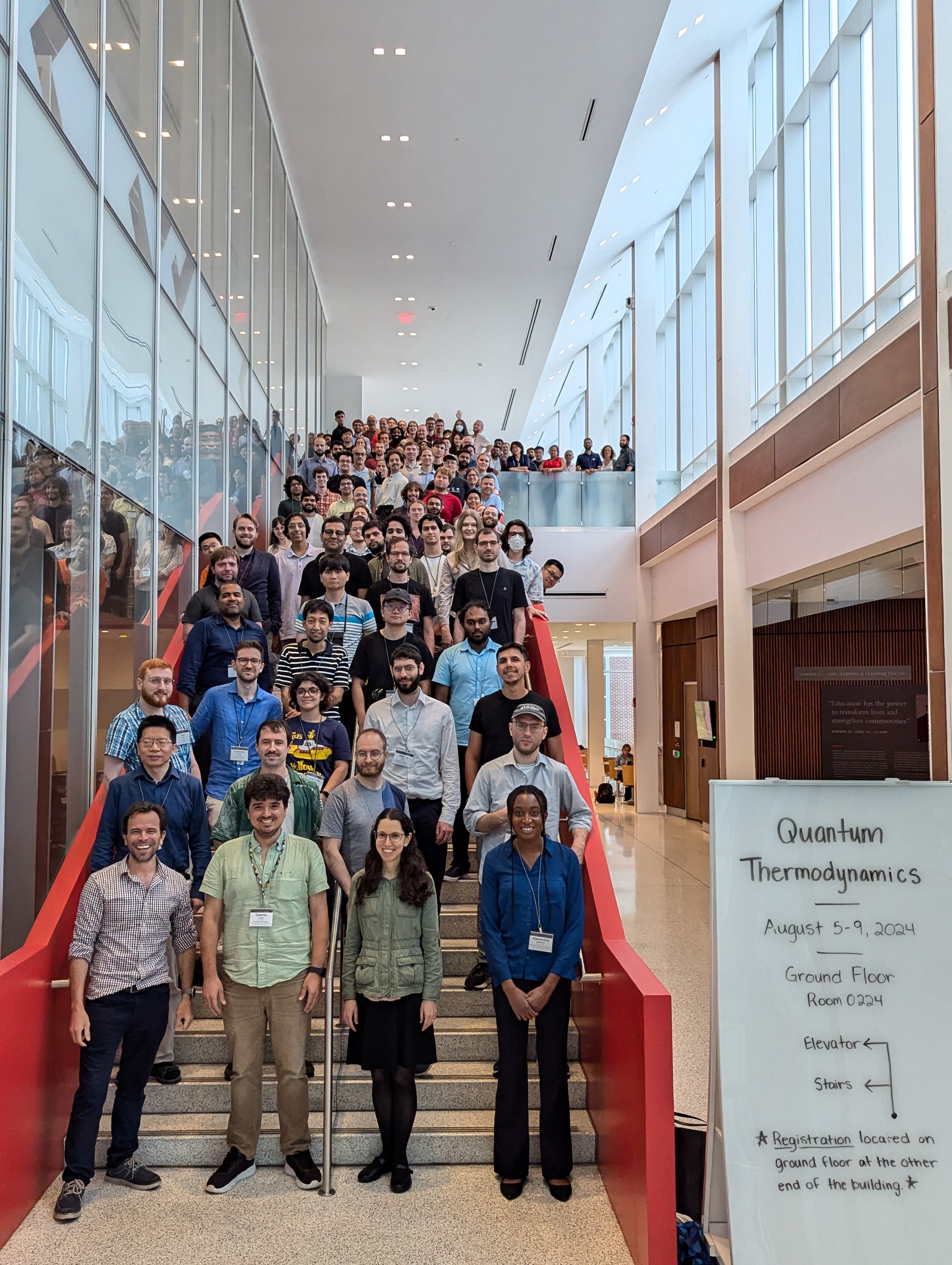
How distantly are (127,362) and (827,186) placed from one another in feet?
27.4

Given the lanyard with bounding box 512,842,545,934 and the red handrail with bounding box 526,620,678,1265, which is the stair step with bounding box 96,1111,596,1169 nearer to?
the red handrail with bounding box 526,620,678,1265

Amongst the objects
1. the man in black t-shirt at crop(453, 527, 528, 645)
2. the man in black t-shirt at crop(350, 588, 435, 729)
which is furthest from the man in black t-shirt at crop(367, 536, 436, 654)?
the man in black t-shirt at crop(350, 588, 435, 729)

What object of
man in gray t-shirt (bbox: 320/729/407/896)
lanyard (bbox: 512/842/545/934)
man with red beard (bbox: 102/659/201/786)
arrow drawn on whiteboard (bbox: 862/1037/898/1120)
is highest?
man with red beard (bbox: 102/659/201/786)

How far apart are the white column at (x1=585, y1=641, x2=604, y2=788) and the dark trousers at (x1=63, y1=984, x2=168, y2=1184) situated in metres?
20.3

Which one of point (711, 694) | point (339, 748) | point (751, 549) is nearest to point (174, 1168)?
point (339, 748)

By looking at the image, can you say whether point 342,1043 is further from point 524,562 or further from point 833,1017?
point 524,562

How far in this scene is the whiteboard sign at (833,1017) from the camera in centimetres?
311

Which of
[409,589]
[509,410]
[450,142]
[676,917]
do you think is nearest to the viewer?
[409,589]

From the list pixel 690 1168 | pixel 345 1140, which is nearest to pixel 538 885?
pixel 690 1168

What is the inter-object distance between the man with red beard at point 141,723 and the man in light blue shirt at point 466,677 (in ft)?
5.81

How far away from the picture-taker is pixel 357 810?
4957mm

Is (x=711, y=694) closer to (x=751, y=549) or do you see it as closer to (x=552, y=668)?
(x=751, y=549)

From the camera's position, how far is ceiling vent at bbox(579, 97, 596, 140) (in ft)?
43.5

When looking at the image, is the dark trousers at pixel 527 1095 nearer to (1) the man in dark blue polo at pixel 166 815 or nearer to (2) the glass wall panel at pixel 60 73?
(1) the man in dark blue polo at pixel 166 815
